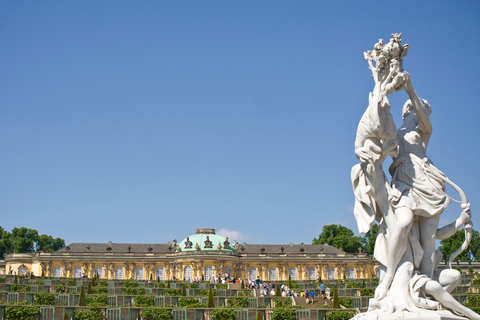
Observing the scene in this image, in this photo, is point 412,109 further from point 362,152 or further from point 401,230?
point 401,230

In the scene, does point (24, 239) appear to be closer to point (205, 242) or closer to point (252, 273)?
point (205, 242)

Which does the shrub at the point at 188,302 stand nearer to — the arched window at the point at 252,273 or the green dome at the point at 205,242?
the green dome at the point at 205,242

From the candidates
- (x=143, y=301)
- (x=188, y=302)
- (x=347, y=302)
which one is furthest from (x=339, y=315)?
(x=143, y=301)

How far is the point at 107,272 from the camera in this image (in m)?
79.5

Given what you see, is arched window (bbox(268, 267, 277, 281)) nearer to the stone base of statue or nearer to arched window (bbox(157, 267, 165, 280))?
arched window (bbox(157, 267, 165, 280))

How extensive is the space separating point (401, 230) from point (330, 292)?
3049cm

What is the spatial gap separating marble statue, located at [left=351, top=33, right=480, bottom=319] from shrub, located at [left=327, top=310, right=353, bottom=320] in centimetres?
1256

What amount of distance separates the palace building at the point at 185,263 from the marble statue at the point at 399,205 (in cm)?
6988

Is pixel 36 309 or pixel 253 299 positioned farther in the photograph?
pixel 253 299

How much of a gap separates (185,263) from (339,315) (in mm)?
58910

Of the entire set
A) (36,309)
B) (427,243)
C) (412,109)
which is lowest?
(36,309)

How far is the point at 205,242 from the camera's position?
79.2 metres

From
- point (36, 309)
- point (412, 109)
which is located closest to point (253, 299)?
point (36, 309)

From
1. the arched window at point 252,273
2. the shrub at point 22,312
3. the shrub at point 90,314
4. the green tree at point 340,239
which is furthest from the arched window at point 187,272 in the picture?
the shrub at point 22,312
